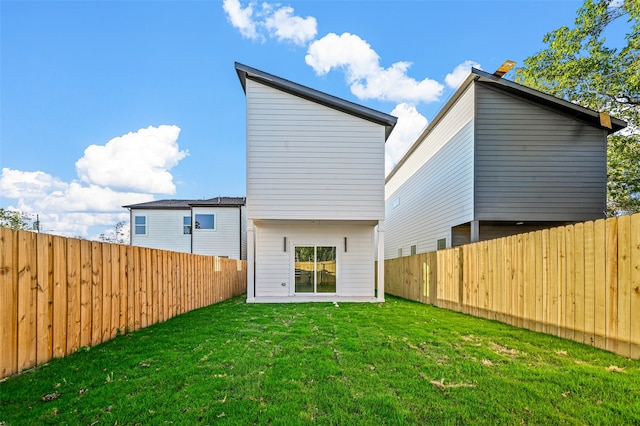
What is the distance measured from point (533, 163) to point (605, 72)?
705cm

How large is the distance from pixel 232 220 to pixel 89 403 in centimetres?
1789

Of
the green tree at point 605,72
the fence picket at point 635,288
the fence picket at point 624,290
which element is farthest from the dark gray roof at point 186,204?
the fence picket at point 635,288

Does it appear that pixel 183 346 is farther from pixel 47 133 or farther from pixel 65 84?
pixel 47 133

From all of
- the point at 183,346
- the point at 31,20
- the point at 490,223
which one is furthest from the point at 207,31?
the point at 490,223

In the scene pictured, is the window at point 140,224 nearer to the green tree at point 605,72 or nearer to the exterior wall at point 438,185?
the exterior wall at point 438,185

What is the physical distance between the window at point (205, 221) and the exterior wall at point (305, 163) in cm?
1033

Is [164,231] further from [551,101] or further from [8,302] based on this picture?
[551,101]

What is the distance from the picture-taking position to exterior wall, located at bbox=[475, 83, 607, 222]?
1092 centimetres

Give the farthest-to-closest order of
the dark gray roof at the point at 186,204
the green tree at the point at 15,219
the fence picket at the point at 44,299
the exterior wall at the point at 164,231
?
1. the green tree at the point at 15,219
2. the exterior wall at the point at 164,231
3. the dark gray roof at the point at 186,204
4. the fence picket at the point at 44,299

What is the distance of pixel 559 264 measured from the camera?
5180 millimetres

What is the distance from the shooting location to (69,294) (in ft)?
13.9

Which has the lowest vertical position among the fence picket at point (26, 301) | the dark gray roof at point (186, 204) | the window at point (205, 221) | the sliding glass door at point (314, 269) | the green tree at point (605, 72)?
the sliding glass door at point (314, 269)

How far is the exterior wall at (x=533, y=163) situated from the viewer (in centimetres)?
1092

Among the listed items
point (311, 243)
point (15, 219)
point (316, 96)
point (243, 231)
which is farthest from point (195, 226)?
point (15, 219)
